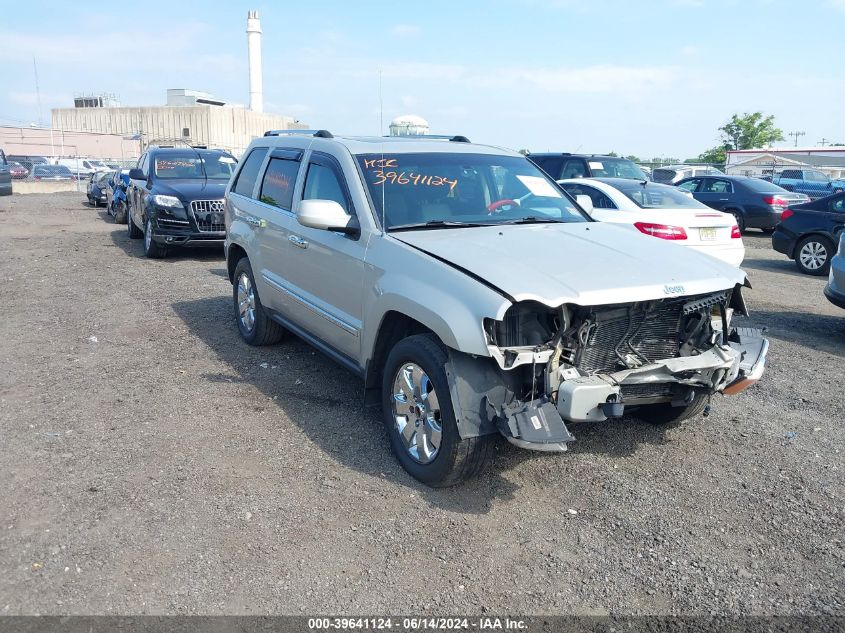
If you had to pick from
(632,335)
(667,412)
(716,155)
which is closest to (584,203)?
(667,412)

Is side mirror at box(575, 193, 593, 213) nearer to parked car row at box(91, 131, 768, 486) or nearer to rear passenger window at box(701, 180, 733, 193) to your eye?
parked car row at box(91, 131, 768, 486)

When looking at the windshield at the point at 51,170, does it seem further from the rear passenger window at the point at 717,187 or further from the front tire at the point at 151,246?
the rear passenger window at the point at 717,187

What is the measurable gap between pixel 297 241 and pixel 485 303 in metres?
2.39

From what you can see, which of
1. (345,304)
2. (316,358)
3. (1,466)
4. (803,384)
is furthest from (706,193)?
(1,466)

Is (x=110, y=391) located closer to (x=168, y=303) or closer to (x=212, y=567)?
(x=212, y=567)

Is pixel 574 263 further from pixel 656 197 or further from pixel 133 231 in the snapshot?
pixel 133 231

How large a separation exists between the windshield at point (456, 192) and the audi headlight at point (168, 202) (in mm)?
7898

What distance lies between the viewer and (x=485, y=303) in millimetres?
3684

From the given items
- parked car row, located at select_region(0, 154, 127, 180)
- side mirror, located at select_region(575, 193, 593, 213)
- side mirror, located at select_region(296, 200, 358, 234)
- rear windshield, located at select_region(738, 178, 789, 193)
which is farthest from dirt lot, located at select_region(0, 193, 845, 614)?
parked car row, located at select_region(0, 154, 127, 180)

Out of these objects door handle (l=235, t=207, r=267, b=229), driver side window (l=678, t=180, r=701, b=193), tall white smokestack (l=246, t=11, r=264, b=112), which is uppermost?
tall white smokestack (l=246, t=11, r=264, b=112)

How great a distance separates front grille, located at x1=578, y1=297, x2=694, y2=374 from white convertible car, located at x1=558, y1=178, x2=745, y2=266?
457 cm

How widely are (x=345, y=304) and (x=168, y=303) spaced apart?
4.93m

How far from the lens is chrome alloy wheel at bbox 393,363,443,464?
4.14m

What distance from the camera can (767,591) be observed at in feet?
11.0
